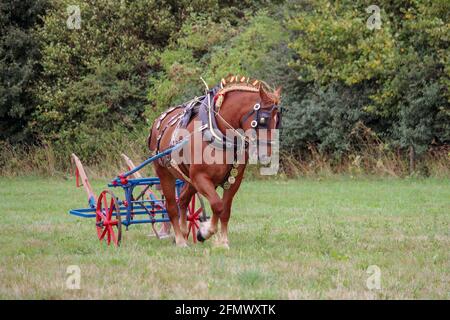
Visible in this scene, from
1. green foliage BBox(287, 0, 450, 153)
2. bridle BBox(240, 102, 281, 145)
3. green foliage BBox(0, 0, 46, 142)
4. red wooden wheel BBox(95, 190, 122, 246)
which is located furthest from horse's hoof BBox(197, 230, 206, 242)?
green foliage BBox(0, 0, 46, 142)

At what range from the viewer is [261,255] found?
9.28m

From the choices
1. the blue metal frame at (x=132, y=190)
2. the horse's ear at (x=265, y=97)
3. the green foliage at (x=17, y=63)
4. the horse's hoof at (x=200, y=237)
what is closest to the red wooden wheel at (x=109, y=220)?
the blue metal frame at (x=132, y=190)

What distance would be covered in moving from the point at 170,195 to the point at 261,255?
2.10 m

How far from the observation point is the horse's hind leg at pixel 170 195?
10.6 m

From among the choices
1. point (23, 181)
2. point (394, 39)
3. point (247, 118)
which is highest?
point (394, 39)

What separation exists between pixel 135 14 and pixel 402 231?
18.3 meters

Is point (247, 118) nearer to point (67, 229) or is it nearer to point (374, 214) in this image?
point (67, 229)

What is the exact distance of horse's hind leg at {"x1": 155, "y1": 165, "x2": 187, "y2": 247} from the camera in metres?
10.6

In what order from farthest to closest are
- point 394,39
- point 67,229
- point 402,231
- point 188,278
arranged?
1. point 394,39
2. point 67,229
3. point 402,231
4. point 188,278

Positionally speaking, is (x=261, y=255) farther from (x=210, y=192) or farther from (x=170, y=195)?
(x=170, y=195)

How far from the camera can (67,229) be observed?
12.7 m

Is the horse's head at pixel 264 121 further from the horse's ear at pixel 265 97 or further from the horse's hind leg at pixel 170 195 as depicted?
the horse's hind leg at pixel 170 195
